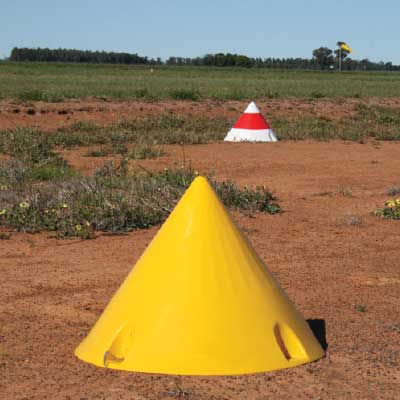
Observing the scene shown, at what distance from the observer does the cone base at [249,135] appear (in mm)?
15742

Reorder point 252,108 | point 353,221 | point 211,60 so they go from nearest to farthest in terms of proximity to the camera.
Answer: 1. point 353,221
2. point 252,108
3. point 211,60

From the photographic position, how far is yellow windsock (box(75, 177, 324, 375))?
3967mm

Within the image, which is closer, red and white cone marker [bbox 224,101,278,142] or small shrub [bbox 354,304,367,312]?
small shrub [bbox 354,304,367,312]

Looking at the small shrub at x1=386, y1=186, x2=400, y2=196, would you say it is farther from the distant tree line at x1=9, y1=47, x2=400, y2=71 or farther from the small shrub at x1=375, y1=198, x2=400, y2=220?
the distant tree line at x1=9, y1=47, x2=400, y2=71

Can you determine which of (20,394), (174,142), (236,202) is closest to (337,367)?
(20,394)

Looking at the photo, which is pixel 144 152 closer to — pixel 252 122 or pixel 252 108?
pixel 252 108

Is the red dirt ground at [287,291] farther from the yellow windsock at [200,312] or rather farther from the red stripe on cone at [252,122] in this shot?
the red stripe on cone at [252,122]

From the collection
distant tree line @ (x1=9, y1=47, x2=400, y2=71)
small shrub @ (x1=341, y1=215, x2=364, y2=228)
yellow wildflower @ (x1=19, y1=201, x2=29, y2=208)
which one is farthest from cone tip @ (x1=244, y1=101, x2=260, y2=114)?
distant tree line @ (x1=9, y1=47, x2=400, y2=71)

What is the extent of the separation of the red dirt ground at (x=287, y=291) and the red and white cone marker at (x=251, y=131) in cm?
502

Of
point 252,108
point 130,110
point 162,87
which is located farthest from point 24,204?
point 162,87

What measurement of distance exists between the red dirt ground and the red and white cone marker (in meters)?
5.02

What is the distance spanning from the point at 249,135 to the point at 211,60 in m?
99.1

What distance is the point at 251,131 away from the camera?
15789 mm

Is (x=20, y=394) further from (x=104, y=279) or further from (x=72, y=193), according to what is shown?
(x=72, y=193)
